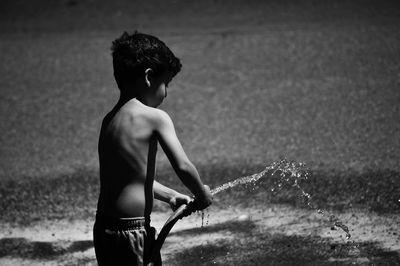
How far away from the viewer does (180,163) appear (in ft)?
6.95

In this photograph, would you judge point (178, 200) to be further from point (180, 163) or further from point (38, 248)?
point (38, 248)

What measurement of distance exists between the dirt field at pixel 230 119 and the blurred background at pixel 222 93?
2 cm

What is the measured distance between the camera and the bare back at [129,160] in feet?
7.13

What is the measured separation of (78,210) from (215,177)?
104 centimetres

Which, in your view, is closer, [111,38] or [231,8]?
[111,38]

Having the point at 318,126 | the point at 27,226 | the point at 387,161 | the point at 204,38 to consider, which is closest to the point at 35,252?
the point at 27,226

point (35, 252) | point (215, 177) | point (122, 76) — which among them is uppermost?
point (122, 76)

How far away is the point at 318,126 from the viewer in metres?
6.03

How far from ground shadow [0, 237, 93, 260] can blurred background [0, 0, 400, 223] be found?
15.1 inches

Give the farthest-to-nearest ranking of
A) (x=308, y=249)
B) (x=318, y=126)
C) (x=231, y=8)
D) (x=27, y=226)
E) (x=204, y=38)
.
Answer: (x=231, y=8) < (x=204, y=38) < (x=318, y=126) < (x=27, y=226) < (x=308, y=249)

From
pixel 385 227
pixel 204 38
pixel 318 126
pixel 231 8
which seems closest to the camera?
pixel 385 227

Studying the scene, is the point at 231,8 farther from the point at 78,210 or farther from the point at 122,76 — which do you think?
the point at 122,76

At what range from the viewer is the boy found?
85.0 inches

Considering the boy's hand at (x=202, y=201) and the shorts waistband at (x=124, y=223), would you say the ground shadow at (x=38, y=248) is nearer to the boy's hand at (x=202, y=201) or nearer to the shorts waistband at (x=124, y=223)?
the shorts waistband at (x=124, y=223)
